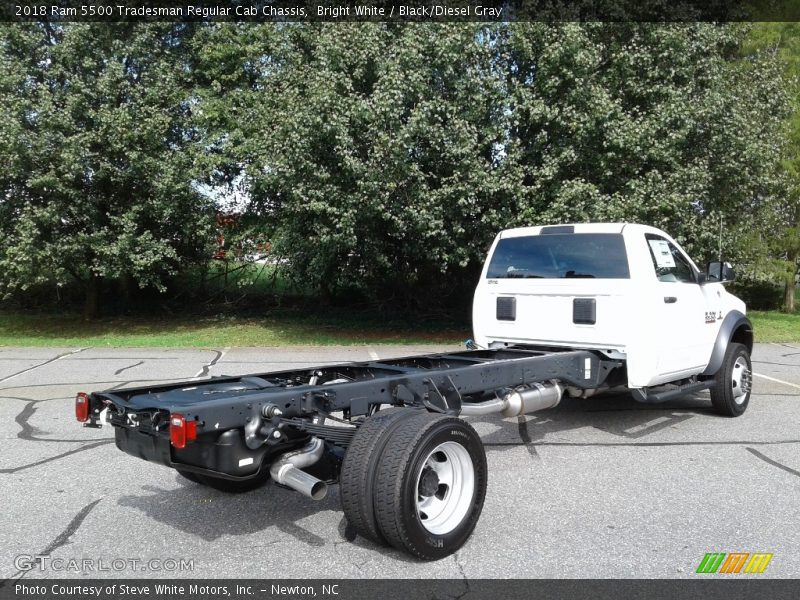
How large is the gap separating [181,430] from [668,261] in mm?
5208

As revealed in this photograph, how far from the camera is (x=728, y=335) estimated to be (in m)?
7.20

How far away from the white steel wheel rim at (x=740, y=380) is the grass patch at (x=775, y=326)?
34.1ft

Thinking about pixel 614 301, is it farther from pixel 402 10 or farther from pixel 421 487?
pixel 402 10

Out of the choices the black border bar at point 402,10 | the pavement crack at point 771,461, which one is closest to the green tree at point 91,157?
the black border bar at point 402,10

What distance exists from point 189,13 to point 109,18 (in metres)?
2.45

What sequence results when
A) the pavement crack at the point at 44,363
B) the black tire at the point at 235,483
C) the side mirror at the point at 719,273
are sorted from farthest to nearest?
the pavement crack at the point at 44,363, the side mirror at the point at 719,273, the black tire at the point at 235,483

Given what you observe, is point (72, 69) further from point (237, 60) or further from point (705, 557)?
point (705, 557)

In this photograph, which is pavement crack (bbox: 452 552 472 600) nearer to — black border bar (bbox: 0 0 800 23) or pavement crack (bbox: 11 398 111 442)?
pavement crack (bbox: 11 398 111 442)

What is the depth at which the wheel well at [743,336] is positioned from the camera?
762 cm

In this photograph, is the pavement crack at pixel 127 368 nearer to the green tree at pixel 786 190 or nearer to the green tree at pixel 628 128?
the green tree at pixel 628 128

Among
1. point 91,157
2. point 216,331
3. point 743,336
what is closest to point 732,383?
point 743,336

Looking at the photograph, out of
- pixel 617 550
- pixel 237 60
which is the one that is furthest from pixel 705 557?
pixel 237 60

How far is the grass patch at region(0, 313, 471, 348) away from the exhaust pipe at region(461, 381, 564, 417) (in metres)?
10.6
